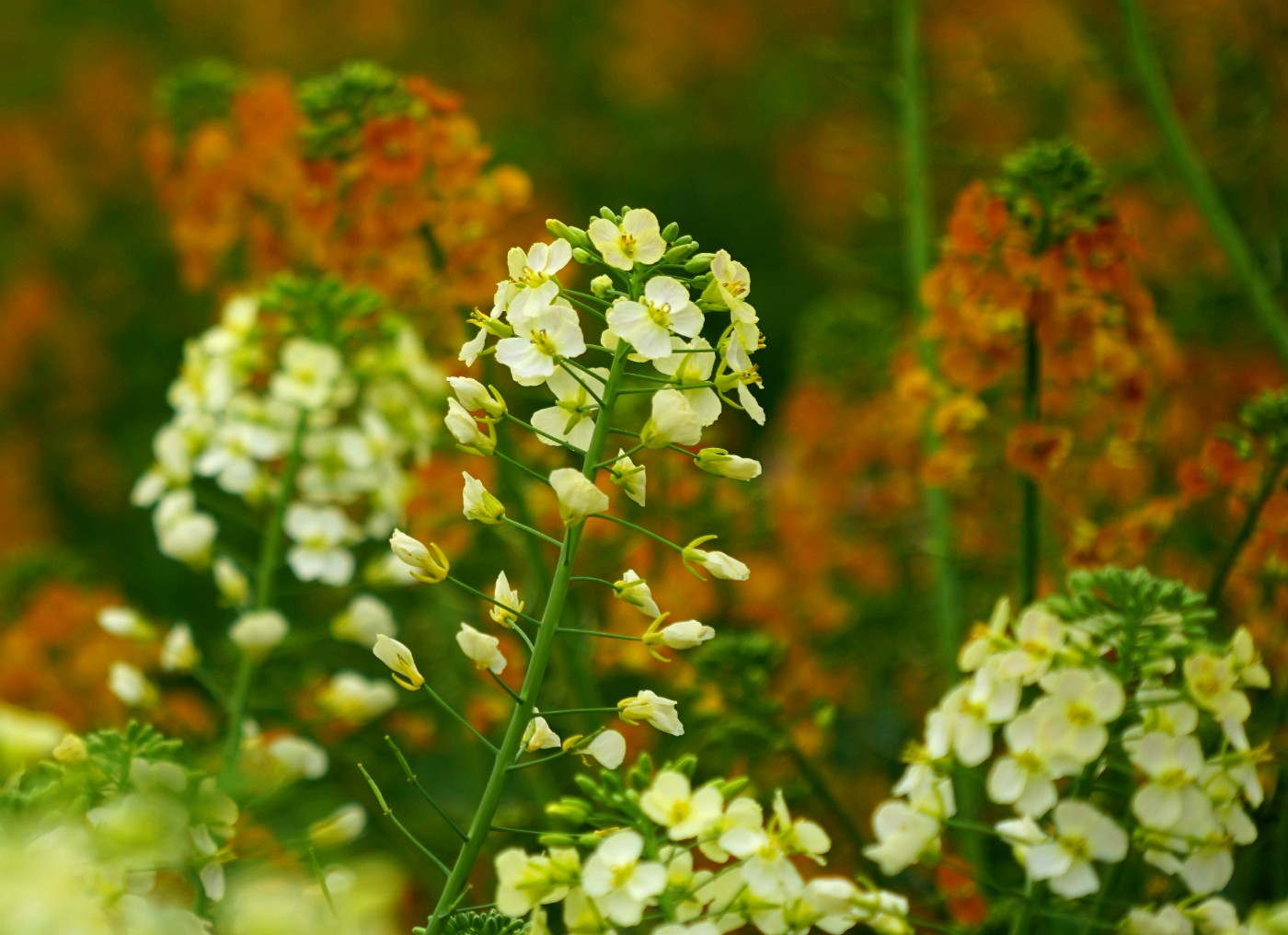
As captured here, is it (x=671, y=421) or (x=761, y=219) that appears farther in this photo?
(x=761, y=219)

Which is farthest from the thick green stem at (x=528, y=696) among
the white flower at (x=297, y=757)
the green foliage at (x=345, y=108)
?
the green foliage at (x=345, y=108)

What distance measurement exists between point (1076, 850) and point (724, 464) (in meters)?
0.27

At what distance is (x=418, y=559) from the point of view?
70 centimetres

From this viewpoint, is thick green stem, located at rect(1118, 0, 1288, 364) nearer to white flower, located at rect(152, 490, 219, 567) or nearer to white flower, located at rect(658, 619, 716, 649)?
white flower, located at rect(658, 619, 716, 649)

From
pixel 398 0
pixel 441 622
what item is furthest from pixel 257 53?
pixel 441 622

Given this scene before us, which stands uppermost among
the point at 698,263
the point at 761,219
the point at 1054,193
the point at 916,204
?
the point at 761,219

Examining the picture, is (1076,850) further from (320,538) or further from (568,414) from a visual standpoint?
(320,538)

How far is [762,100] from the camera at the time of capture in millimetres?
2902

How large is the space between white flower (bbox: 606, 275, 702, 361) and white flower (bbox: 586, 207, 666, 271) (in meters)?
0.02

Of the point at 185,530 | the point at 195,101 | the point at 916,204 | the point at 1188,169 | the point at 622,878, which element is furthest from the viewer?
the point at 195,101

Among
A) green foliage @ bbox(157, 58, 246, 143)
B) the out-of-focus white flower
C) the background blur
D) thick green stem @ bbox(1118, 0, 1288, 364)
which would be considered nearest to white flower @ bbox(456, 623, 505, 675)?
the out-of-focus white flower

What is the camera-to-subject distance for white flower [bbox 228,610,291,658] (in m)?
1.00

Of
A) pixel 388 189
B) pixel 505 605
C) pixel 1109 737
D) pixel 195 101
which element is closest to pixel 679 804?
pixel 505 605

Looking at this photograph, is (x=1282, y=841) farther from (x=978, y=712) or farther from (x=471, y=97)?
(x=471, y=97)
